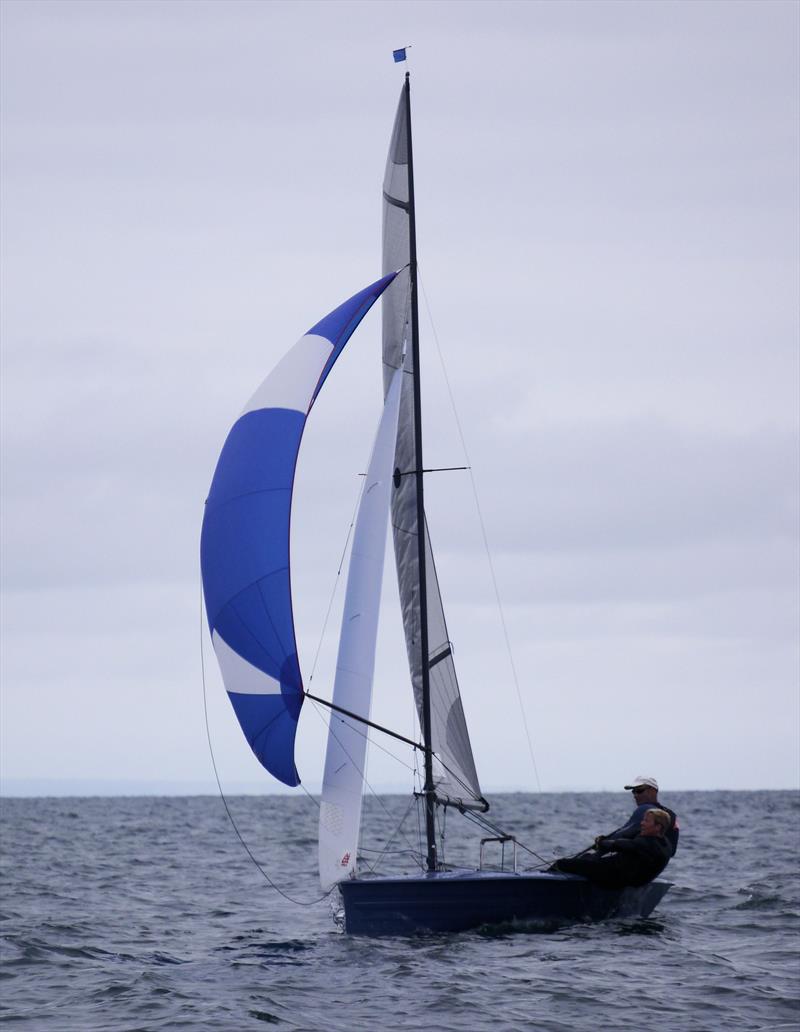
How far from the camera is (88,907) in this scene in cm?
2269

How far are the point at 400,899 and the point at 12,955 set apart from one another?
467 centimetres

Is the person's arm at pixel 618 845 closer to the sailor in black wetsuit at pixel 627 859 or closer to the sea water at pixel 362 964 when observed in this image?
the sailor in black wetsuit at pixel 627 859

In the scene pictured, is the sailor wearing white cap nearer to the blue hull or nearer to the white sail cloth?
the blue hull

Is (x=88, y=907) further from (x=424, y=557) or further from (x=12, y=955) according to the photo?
(x=424, y=557)

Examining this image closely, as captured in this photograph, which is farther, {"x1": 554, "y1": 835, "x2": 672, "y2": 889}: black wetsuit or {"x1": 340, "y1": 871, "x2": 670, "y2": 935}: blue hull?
{"x1": 554, "y1": 835, "x2": 672, "y2": 889}: black wetsuit

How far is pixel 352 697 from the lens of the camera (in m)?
17.0

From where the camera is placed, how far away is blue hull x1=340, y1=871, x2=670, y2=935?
16.5m

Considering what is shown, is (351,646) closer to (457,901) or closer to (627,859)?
(457,901)

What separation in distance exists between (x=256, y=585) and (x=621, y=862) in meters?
5.51

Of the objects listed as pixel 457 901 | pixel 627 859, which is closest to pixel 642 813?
pixel 627 859

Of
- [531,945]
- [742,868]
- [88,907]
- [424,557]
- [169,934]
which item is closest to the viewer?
[531,945]

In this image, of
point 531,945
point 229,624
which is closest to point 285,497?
point 229,624

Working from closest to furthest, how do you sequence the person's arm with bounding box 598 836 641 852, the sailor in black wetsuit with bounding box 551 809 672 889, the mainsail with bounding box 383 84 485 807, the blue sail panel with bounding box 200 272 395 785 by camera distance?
1. the blue sail panel with bounding box 200 272 395 785
2. the person's arm with bounding box 598 836 641 852
3. the sailor in black wetsuit with bounding box 551 809 672 889
4. the mainsail with bounding box 383 84 485 807

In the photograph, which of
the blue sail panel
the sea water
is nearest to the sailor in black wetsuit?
the sea water
